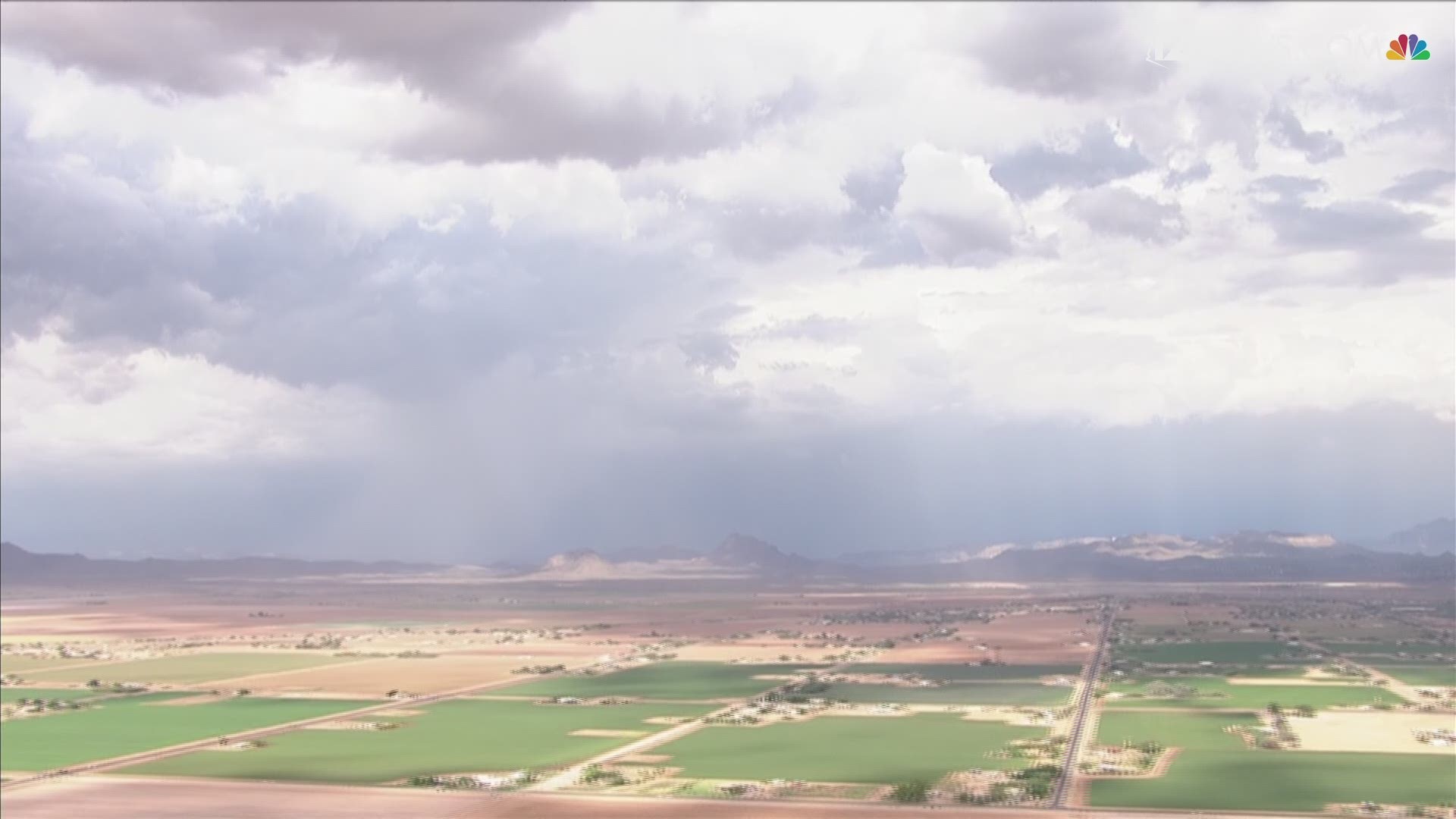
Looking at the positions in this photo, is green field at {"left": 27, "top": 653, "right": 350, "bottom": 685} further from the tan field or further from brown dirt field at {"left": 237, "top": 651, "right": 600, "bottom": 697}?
the tan field

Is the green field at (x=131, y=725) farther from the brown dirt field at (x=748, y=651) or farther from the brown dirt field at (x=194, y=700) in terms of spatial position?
the brown dirt field at (x=748, y=651)

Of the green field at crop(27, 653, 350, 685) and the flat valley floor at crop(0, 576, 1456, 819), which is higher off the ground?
the green field at crop(27, 653, 350, 685)

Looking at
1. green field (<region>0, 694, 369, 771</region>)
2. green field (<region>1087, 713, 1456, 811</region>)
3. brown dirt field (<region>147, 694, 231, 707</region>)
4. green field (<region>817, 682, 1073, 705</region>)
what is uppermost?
brown dirt field (<region>147, 694, 231, 707</region>)

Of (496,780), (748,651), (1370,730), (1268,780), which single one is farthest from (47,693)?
(1370,730)

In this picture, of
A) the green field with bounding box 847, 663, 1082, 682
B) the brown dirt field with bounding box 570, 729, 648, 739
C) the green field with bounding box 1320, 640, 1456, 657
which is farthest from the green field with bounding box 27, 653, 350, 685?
the green field with bounding box 1320, 640, 1456, 657

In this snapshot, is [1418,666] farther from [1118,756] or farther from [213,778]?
[213,778]

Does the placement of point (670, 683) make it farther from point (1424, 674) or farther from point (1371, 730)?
point (1424, 674)
